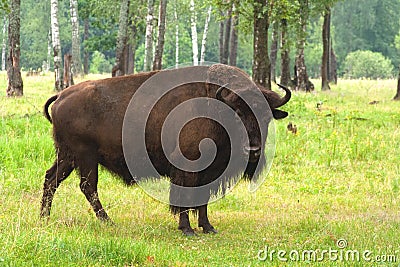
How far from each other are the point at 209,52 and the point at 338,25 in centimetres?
1662

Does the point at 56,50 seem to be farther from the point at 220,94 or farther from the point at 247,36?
the point at 247,36

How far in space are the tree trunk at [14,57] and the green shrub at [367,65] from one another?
5675 cm

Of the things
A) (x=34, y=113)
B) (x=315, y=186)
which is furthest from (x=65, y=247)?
(x=34, y=113)

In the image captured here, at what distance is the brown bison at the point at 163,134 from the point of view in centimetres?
762

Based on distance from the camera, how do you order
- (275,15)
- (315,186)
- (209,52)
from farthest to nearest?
(209,52) < (275,15) < (315,186)

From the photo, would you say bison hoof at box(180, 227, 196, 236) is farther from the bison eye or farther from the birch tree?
the birch tree

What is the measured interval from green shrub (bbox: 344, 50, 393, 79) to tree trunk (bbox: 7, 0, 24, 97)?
5675cm

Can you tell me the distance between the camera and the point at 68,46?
78812mm

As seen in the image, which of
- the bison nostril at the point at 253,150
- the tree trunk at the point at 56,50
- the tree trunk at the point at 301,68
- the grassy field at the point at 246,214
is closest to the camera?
the grassy field at the point at 246,214

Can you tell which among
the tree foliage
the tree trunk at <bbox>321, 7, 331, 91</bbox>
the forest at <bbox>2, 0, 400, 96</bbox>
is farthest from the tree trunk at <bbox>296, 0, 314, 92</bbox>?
the tree foliage

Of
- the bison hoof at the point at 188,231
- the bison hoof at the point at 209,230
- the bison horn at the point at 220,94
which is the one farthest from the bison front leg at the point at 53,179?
the bison horn at the point at 220,94

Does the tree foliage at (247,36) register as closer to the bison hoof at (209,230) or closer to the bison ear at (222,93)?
the bison ear at (222,93)

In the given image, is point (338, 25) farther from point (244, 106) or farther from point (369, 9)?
point (244, 106)

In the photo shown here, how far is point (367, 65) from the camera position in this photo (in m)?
71.3
